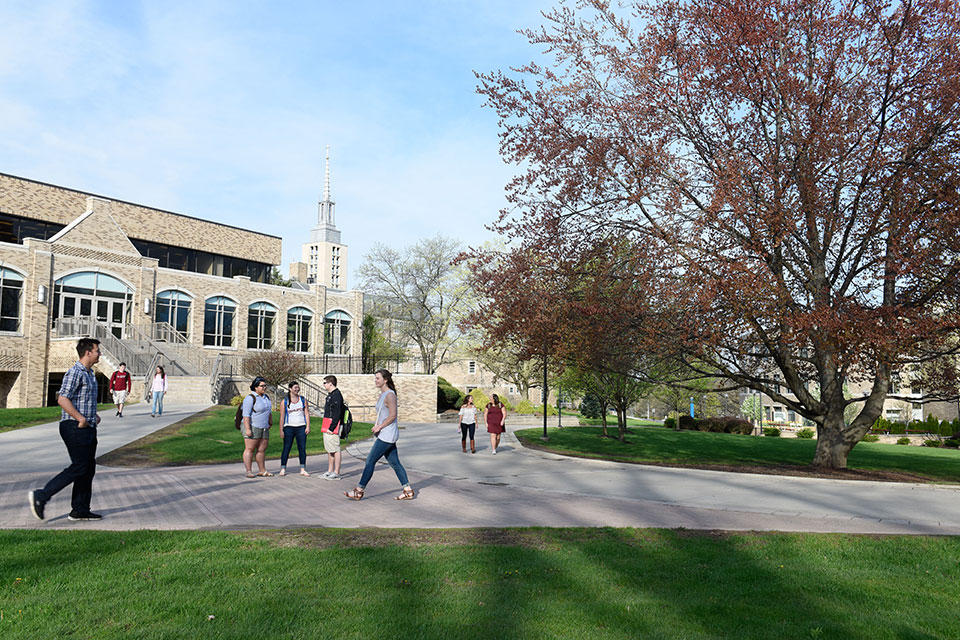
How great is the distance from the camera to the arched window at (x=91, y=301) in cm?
3572

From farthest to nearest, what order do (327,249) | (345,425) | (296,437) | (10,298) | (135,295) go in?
(327,249) → (135,295) → (10,298) → (296,437) → (345,425)

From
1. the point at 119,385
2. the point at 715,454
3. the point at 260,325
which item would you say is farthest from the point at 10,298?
the point at 715,454

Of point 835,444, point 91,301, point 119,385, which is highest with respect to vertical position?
point 91,301

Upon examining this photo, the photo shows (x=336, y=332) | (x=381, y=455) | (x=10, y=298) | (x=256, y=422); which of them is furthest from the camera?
(x=336, y=332)

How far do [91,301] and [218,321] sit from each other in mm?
8007

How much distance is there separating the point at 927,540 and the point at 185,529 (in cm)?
760

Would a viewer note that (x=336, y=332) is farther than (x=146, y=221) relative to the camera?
Yes

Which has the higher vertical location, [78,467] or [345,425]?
[345,425]

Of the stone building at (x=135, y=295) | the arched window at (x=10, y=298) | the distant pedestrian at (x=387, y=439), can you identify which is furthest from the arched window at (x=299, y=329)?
the distant pedestrian at (x=387, y=439)

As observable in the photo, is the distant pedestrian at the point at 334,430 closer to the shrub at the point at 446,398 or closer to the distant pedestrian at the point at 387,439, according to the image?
the distant pedestrian at the point at 387,439

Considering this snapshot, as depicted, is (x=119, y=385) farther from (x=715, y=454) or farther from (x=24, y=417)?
(x=715, y=454)

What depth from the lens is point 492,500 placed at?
1022 centimetres

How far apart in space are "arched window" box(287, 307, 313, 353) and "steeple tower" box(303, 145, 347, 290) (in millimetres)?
129370

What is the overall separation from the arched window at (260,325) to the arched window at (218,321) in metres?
1.32
